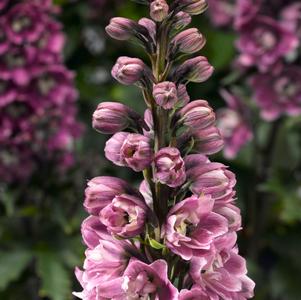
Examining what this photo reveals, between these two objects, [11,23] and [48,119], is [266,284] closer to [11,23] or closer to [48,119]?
[48,119]

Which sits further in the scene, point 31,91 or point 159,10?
point 31,91

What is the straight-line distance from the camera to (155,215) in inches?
66.1

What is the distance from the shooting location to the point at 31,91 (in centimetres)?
344

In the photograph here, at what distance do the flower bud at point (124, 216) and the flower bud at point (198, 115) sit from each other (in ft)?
0.62

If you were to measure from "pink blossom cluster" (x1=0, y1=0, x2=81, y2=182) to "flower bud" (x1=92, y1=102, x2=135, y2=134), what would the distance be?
1679 mm

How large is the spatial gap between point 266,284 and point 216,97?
1.16 m

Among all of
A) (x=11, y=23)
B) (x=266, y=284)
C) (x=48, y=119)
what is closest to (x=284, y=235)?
(x=266, y=284)

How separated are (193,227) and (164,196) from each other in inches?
3.5

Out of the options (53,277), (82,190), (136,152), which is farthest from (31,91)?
(136,152)

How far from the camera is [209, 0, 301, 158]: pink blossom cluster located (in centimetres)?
362

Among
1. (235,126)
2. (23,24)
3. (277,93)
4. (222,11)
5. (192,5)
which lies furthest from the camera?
(222,11)

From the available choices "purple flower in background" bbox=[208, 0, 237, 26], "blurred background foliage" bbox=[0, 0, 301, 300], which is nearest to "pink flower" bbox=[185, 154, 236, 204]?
"blurred background foliage" bbox=[0, 0, 301, 300]

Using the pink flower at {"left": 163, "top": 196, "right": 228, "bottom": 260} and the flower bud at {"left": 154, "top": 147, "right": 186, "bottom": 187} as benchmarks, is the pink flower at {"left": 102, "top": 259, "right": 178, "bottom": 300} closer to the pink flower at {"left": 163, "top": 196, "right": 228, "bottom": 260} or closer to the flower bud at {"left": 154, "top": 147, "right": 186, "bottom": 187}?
the pink flower at {"left": 163, "top": 196, "right": 228, "bottom": 260}

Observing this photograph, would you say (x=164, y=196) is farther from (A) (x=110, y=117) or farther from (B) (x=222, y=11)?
(B) (x=222, y=11)
